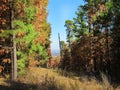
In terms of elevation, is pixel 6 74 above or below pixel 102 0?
below

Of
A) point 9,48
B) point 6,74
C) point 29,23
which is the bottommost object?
point 6,74

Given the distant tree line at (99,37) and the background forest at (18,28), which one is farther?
the distant tree line at (99,37)

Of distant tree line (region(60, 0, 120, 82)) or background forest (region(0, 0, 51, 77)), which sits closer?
background forest (region(0, 0, 51, 77))

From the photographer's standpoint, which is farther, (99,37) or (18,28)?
(99,37)

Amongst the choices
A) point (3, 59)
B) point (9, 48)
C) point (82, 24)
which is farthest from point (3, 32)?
point (82, 24)

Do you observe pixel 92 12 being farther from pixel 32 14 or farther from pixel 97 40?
pixel 32 14

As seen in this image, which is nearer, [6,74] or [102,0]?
[6,74]

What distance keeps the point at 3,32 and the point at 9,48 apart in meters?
1.48

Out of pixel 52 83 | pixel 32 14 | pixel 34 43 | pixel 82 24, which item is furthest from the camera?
pixel 82 24

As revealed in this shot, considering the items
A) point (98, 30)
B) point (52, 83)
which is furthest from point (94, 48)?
point (52, 83)

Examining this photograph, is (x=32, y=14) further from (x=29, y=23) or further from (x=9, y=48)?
(x=9, y=48)

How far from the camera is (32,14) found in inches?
869

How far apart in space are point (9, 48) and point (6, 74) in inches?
155

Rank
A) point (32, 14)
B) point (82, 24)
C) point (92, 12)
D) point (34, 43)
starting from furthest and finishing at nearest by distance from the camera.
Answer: point (82, 24) < point (92, 12) < point (34, 43) < point (32, 14)
